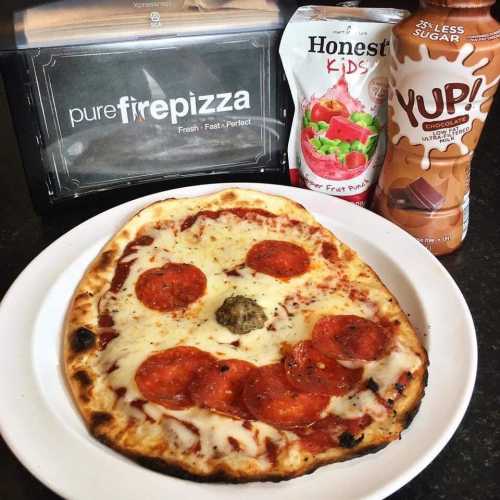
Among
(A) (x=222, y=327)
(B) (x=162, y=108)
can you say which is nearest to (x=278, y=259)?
(A) (x=222, y=327)

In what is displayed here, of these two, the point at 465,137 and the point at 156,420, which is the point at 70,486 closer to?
the point at 156,420

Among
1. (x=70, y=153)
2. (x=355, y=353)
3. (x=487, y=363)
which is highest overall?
(x=70, y=153)

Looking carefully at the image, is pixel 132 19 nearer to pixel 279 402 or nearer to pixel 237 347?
pixel 237 347

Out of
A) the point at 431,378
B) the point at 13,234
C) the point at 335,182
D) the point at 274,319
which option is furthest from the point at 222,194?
the point at 431,378

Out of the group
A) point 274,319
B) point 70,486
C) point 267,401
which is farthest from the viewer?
point 274,319

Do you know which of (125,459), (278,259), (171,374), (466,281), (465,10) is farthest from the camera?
(466,281)

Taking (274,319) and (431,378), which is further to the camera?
(274,319)

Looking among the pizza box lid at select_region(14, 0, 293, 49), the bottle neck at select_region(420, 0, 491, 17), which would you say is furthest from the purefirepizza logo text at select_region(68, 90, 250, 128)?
the bottle neck at select_region(420, 0, 491, 17)

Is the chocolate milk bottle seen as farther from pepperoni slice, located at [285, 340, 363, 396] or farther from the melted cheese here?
pepperoni slice, located at [285, 340, 363, 396]
